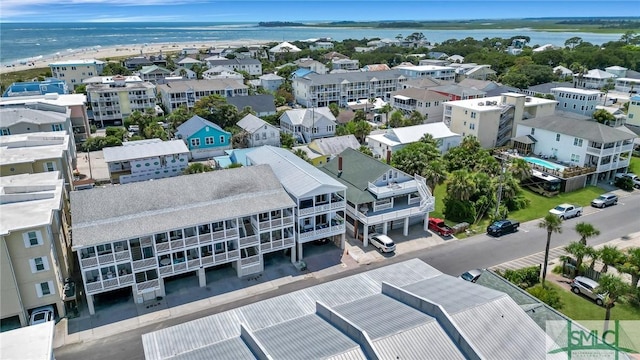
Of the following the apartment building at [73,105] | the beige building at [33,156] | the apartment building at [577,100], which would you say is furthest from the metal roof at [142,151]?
the apartment building at [577,100]

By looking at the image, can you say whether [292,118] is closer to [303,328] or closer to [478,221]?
[478,221]

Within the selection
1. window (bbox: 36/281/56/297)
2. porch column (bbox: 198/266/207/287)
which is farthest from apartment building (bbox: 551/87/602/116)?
window (bbox: 36/281/56/297)

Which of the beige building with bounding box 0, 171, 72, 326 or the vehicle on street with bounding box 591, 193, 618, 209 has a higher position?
the beige building with bounding box 0, 171, 72, 326

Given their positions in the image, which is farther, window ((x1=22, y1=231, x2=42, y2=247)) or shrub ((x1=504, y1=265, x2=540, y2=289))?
shrub ((x1=504, y1=265, x2=540, y2=289))

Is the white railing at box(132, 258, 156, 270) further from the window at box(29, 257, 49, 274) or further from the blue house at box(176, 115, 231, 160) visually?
the blue house at box(176, 115, 231, 160)

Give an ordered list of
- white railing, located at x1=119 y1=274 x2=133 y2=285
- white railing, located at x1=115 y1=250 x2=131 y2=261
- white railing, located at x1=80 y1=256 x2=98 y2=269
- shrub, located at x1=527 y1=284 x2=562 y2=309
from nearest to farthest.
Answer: white railing, located at x1=80 y1=256 x2=98 y2=269
shrub, located at x1=527 y1=284 x2=562 y2=309
white railing, located at x1=115 y1=250 x2=131 y2=261
white railing, located at x1=119 y1=274 x2=133 y2=285

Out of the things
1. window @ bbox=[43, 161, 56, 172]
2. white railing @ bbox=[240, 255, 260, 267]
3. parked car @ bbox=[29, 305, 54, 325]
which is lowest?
parked car @ bbox=[29, 305, 54, 325]
